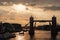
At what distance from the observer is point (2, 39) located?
15.0 m

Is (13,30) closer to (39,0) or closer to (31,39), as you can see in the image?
(31,39)

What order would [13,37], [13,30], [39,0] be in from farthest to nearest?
[39,0], [13,30], [13,37]

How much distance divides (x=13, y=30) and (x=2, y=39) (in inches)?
127

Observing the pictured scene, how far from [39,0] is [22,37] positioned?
1420 inches

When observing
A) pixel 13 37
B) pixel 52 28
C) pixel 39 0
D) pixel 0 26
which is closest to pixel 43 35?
pixel 52 28

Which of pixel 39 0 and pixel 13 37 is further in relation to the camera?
pixel 39 0

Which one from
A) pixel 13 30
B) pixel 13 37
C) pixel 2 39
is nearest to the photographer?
pixel 2 39

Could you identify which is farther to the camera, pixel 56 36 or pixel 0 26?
pixel 0 26

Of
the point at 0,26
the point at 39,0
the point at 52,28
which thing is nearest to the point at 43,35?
the point at 52,28

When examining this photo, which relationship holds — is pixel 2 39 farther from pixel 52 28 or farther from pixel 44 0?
pixel 44 0

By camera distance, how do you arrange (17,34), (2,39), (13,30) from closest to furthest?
(2,39) < (17,34) < (13,30)

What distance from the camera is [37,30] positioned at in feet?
60.8

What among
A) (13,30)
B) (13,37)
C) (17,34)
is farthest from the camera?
(13,30)

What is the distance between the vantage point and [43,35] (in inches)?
659
